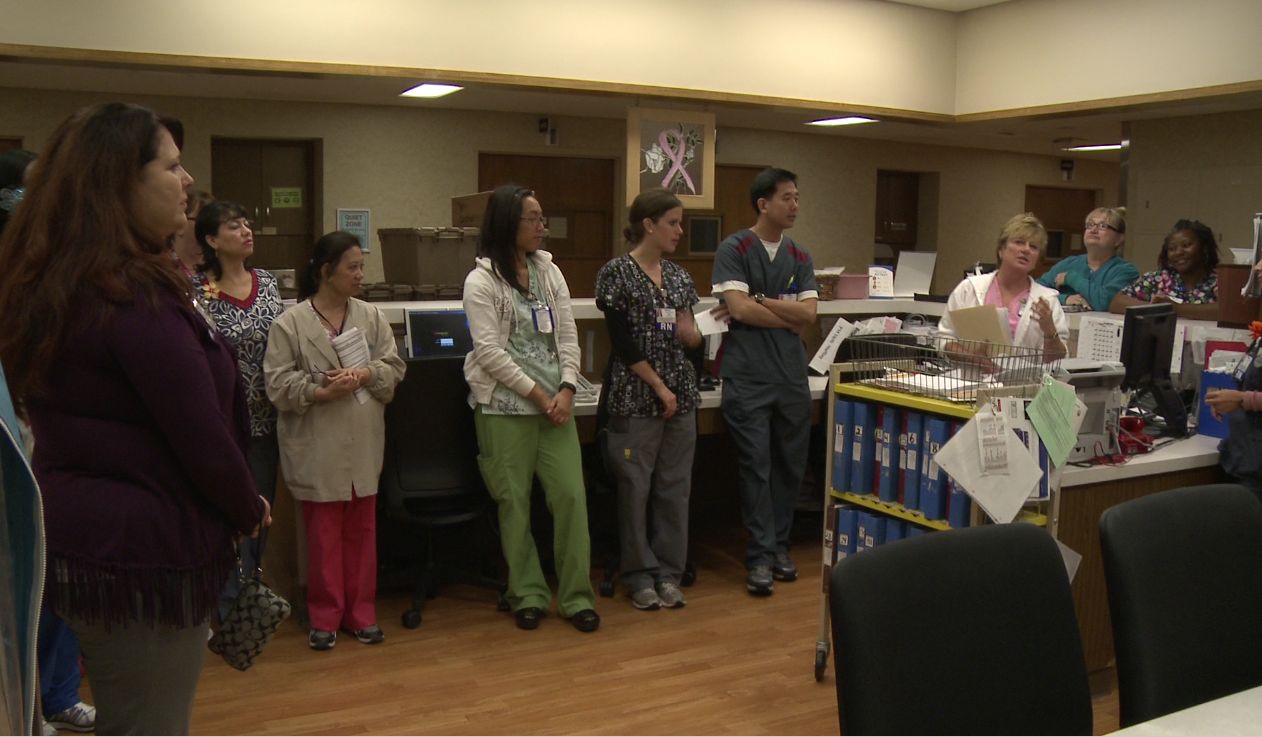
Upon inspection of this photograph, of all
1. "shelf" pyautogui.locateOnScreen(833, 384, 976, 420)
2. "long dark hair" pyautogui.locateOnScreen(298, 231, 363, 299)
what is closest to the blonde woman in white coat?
"shelf" pyautogui.locateOnScreen(833, 384, 976, 420)

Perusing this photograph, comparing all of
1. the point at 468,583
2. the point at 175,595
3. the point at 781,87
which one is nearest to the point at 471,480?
the point at 468,583

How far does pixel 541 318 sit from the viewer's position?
12.4 ft

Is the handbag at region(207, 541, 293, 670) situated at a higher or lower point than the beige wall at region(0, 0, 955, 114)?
lower

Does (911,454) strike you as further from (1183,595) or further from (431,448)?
(431,448)

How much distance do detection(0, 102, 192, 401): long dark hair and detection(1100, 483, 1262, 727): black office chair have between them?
158 centimetres

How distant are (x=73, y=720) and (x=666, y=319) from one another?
2297mm

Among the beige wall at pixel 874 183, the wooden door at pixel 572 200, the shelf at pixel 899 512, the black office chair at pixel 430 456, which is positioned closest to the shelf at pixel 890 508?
the shelf at pixel 899 512

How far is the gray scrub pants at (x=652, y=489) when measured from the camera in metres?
4.05

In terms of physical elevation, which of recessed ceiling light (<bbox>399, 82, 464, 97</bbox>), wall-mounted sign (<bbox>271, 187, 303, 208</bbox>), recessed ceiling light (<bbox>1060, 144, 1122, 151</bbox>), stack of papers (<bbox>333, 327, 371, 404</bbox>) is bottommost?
stack of papers (<bbox>333, 327, 371, 404</bbox>)

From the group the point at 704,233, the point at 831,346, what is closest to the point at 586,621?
the point at 831,346

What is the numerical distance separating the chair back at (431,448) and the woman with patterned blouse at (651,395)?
54 centimetres

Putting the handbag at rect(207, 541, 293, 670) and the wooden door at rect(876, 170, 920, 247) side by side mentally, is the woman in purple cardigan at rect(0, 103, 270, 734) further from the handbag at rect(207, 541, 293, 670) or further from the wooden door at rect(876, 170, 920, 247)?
the wooden door at rect(876, 170, 920, 247)

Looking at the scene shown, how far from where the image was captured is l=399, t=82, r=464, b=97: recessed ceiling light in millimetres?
7059

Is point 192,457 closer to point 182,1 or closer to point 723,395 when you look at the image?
point 723,395
